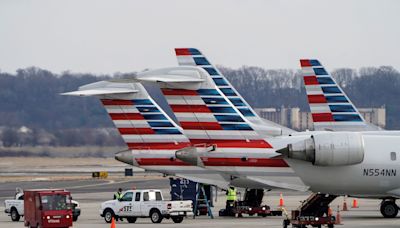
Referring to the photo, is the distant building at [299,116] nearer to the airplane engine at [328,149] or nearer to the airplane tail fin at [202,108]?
the airplane tail fin at [202,108]

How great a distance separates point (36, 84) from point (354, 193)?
118 meters

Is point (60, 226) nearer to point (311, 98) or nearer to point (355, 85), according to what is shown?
point (311, 98)

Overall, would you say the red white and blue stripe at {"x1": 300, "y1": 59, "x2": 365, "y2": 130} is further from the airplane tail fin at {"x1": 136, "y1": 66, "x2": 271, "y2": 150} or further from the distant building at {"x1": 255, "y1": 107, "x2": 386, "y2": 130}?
the distant building at {"x1": 255, "y1": 107, "x2": 386, "y2": 130}

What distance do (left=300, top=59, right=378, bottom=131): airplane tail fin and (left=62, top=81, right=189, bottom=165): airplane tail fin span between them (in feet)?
25.7

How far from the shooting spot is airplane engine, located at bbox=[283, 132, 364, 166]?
46688 mm

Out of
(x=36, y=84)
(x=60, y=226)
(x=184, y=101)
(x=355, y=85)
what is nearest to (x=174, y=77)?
(x=184, y=101)

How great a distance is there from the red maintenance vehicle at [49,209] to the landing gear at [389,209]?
17321 mm

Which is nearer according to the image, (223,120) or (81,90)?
(223,120)

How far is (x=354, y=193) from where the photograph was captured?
160ft

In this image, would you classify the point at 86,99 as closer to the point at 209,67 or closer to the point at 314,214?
the point at 209,67

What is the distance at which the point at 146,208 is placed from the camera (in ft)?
193

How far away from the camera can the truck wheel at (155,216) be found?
58.2 meters

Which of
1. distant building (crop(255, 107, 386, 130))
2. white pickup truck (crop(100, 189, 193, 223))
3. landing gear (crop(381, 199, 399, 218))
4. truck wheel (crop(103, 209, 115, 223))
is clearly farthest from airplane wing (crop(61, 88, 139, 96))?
distant building (crop(255, 107, 386, 130))

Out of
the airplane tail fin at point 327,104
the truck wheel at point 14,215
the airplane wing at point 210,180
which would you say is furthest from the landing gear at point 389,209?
the truck wheel at point 14,215
